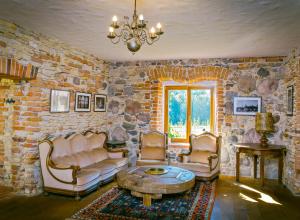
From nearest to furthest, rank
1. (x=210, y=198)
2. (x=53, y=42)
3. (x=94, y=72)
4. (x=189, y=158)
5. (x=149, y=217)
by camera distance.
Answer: (x=149, y=217) → (x=210, y=198) → (x=53, y=42) → (x=189, y=158) → (x=94, y=72)

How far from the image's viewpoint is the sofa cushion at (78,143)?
16.8 feet

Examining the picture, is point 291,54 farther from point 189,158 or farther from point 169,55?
point 189,158

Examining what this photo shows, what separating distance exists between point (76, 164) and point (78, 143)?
22.4 inches

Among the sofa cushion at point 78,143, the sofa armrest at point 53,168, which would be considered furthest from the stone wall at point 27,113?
the sofa cushion at point 78,143

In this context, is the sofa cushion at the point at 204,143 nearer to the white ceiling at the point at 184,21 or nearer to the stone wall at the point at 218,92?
the stone wall at the point at 218,92

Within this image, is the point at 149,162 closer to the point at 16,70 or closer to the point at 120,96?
the point at 120,96

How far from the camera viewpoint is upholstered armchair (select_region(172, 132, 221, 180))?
518cm

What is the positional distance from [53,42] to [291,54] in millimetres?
4771

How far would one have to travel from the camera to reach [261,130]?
545 centimetres

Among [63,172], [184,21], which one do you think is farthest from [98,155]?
[184,21]

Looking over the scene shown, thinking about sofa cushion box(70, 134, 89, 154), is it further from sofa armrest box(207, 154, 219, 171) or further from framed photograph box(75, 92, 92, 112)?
sofa armrest box(207, 154, 219, 171)

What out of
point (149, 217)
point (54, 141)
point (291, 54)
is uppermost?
point (291, 54)

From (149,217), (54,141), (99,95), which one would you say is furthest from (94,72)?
(149,217)

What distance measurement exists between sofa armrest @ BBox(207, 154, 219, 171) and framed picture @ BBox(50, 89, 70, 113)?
10.3ft
